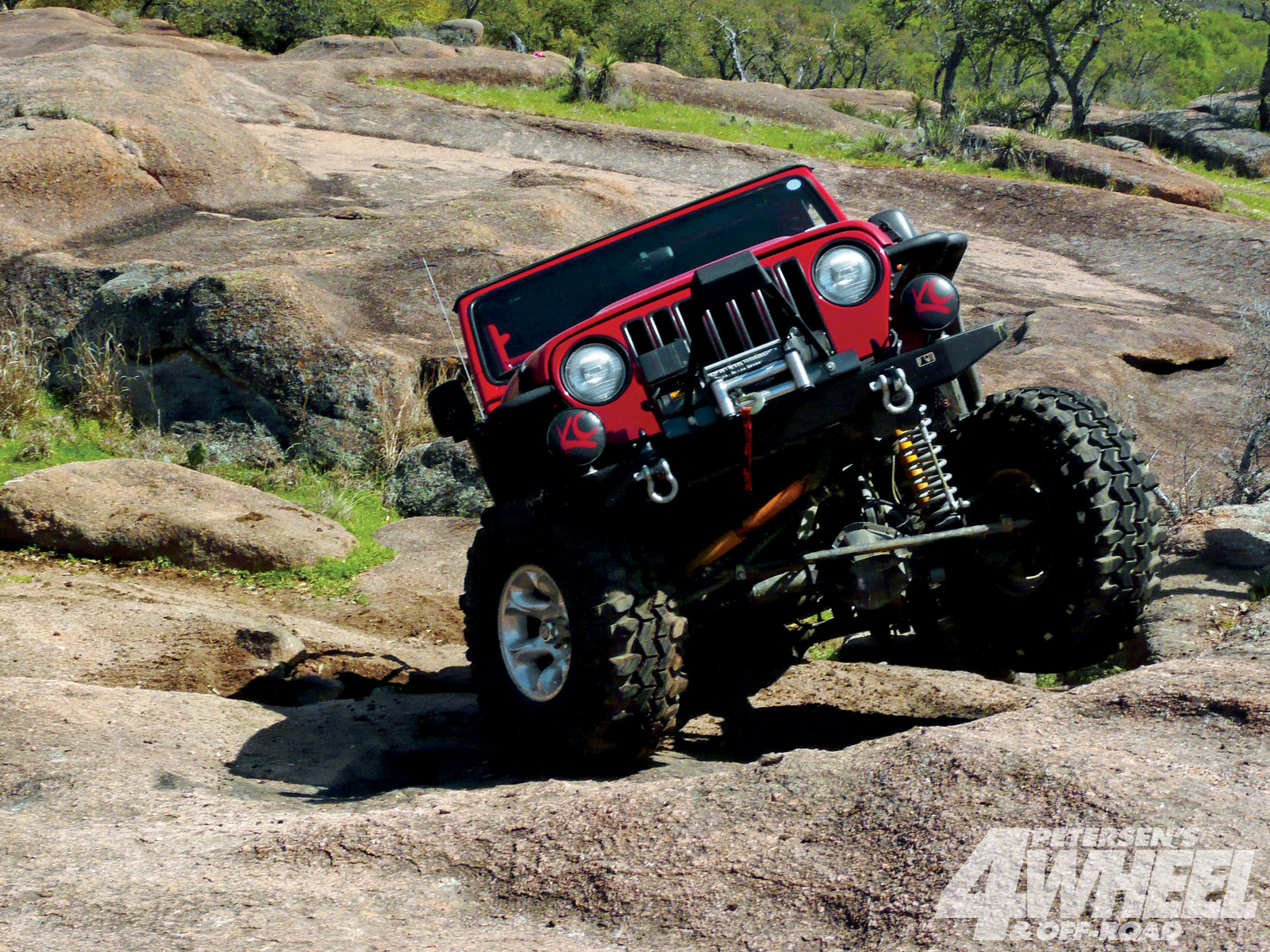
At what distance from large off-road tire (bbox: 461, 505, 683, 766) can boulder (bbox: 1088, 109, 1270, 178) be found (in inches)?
1193

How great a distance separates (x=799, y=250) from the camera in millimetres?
4465

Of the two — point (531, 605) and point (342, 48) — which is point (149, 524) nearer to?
point (531, 605)

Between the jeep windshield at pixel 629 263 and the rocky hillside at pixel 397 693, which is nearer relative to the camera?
Result: the rocky hillside at pixel 397 693

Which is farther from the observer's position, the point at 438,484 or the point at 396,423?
the point at 396,423

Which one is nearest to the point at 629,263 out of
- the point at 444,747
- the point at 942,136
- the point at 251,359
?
the point at 444,747

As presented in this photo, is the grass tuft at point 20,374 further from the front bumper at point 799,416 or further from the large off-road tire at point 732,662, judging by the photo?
the front bumper at point 799,416

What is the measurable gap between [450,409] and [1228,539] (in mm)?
4188

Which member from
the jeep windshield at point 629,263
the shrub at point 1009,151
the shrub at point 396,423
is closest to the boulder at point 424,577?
the shrub at point 396,423

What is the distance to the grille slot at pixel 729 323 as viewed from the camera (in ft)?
14.3

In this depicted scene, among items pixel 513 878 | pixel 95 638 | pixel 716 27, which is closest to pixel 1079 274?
pixel 95 638

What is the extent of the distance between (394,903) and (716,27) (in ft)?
177

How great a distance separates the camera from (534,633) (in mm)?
4867

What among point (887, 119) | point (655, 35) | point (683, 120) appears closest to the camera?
point (683, 120)

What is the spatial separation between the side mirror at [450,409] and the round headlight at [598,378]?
3.87 feet
